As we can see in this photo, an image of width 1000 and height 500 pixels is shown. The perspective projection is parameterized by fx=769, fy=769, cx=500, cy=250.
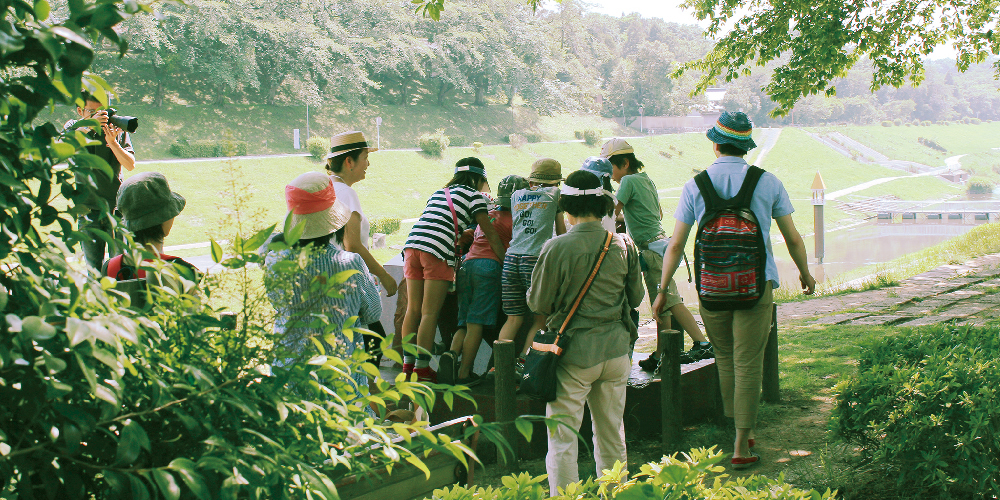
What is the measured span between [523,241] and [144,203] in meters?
2.38

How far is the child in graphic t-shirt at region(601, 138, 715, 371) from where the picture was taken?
18.5 ft

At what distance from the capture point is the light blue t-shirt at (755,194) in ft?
13.5

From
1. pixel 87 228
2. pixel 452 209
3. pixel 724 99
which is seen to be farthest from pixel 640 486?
pixel 724 99

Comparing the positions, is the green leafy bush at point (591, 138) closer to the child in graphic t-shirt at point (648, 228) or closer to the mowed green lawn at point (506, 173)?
the mowed green lawn at point (506, 173)

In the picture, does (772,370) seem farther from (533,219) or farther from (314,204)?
(314,204)

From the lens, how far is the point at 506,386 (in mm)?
4520

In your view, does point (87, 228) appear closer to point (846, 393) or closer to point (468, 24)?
point (846, 393)

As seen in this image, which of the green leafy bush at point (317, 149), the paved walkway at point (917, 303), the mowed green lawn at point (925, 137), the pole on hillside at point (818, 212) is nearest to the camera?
the paved walkway at point (917, 303)

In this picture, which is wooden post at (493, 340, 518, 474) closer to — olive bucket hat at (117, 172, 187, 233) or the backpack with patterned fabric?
the backpack with patterned fabric

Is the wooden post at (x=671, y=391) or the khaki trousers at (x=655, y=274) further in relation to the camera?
the khaki trousers at (x=655, y=274)

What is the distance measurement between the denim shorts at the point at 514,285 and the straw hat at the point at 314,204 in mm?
1936

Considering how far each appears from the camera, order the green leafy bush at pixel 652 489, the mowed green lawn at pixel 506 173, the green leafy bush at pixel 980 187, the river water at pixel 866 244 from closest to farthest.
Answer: the green leafy bush at pixel 652 489, the river water at pixel 866 244, the mowed green lawn at pixel 506 173, the green leafy bush at pixel 980 187

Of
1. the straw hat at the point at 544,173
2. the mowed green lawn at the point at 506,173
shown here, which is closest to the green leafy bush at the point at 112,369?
the straw hat at the point at 544,173

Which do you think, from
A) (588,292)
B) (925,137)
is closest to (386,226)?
(588,292)
